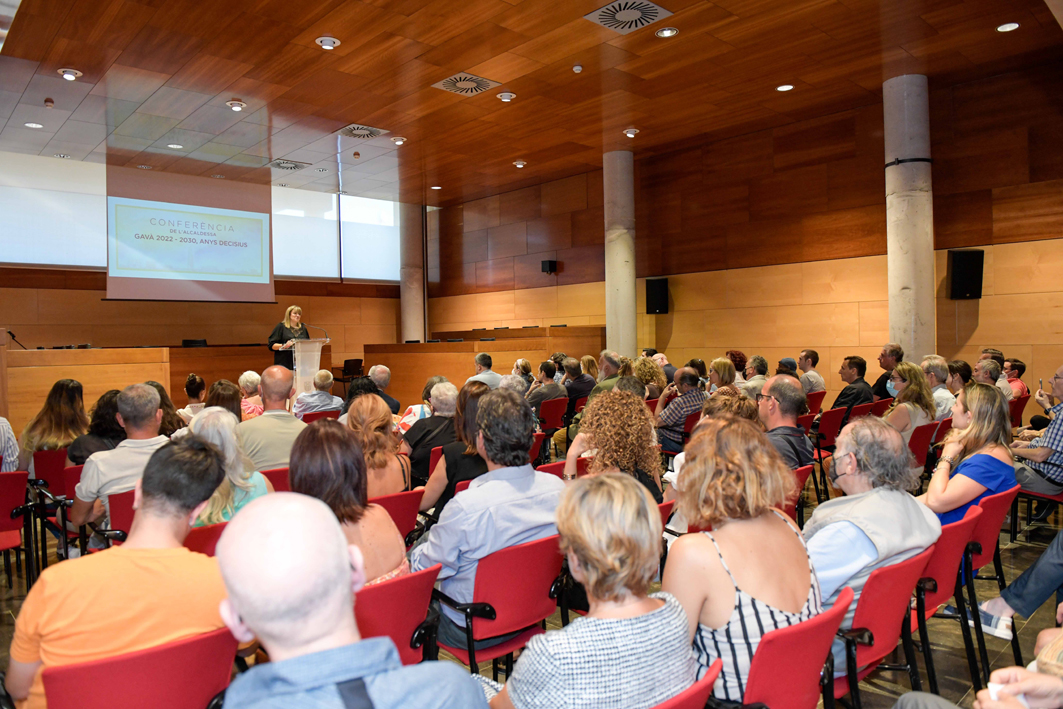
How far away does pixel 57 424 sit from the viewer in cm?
448

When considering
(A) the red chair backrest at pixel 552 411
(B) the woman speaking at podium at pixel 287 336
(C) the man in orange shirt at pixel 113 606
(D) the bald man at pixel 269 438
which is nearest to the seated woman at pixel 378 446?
(D) the bald man at pixel 269 438

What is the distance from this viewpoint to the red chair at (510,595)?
7.55 ft

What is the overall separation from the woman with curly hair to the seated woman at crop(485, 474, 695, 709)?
4.86ft

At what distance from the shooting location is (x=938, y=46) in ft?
25.3

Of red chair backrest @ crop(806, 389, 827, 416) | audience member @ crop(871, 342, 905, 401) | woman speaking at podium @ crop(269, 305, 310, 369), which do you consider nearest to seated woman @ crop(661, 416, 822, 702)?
red chair backrest @ crop(806, 389, 827, 416)

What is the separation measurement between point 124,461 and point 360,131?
8141 mm

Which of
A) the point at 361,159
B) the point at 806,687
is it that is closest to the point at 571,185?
the point at 361,159

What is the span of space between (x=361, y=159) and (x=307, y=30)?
16.9 ft

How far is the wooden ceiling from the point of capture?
6.66 m

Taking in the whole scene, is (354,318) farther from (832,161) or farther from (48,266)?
(832,161)

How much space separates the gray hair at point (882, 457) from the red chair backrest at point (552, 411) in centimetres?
452

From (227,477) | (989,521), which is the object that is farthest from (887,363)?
(227,477)

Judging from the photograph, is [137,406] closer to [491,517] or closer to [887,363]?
[491,517]

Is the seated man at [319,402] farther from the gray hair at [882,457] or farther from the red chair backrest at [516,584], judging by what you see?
the gray hair at [882,457]
